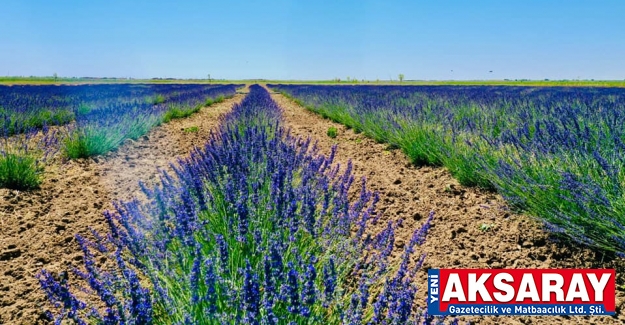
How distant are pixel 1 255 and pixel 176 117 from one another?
30.8 ft

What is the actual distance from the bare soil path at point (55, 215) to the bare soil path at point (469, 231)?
2.36m

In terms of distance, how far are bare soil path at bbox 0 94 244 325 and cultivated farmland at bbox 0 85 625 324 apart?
0.05 ft

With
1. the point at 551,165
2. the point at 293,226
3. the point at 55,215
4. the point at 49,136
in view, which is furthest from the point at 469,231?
the point at 49,136

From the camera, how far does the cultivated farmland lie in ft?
5.16

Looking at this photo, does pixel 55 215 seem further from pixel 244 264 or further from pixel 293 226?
pixel 293 226

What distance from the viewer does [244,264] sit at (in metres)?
1.95

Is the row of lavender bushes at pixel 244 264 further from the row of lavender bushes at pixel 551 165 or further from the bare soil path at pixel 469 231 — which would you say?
the row of lavender bushes at pixel 551 165

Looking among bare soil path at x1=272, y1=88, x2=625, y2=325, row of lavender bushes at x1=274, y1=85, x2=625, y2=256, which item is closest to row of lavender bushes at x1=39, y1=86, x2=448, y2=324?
bare soil path at x1=272, y1=88, x2=625, y2=325

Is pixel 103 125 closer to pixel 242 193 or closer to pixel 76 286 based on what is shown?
pixel 76 286

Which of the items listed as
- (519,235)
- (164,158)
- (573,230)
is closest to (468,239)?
(519,235)

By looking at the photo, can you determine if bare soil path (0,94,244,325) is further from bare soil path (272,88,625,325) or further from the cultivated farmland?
bare soil path (272,88,625,325)

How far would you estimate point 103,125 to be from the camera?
6770 mm

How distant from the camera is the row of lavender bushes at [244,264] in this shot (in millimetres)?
1418

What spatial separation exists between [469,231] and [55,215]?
11.8 ft
